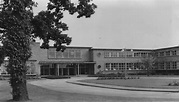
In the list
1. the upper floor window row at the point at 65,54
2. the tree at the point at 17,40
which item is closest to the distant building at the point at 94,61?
the upper floor window row at the point at 65,54

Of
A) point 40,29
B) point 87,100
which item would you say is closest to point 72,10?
point 40,29

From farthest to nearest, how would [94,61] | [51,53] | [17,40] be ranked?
[94,61], [51,53], [17,40]

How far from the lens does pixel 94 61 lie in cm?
7638

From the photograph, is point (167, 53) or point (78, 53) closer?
point (167, 53)

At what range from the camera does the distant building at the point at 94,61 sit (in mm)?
71375

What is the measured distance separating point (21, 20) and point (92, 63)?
2380 inches

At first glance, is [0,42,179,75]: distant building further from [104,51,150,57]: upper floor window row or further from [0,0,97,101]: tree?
[0,0,97,101]: tree

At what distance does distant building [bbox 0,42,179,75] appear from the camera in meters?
71.4

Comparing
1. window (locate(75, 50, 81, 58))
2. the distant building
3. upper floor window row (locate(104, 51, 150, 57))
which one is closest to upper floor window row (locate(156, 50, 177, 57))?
the distant building

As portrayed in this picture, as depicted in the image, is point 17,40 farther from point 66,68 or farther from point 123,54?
point 123,54

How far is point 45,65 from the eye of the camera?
7406 cm

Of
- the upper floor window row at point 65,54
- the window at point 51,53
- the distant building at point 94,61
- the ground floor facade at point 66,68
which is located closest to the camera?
the distant building at point 94,61

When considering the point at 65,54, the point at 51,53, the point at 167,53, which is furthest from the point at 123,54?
the point at 51,53

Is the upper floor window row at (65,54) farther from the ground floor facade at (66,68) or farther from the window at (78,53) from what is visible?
the ground floor facade at (66,68)
